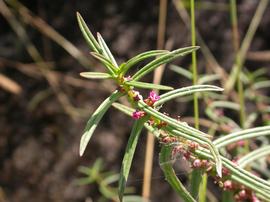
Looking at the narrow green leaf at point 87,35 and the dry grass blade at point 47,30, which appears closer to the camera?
the narrow green leaf at point 87,35

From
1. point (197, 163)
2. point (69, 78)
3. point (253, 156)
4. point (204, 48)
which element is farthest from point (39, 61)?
point (197, 163)

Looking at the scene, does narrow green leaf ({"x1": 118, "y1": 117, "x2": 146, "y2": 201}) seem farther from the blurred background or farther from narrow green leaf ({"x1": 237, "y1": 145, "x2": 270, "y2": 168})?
the blurred background

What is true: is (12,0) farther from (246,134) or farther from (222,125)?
(246,134)

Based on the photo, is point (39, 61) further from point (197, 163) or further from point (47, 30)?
point (197, 163)

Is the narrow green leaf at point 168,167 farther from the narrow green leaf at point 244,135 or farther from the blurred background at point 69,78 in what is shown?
the blurred background at point 69,78

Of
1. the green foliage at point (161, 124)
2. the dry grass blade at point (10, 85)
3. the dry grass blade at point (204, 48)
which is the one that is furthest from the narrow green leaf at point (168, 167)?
the dry grass blade at point (10, 85)

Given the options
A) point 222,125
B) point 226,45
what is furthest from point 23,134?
point 222,125

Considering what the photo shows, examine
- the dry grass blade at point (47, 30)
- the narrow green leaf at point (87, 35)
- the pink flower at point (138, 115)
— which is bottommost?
the pink flower at point (138, 115)

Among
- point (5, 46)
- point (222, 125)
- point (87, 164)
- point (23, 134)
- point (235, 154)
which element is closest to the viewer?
point (235, 154)
